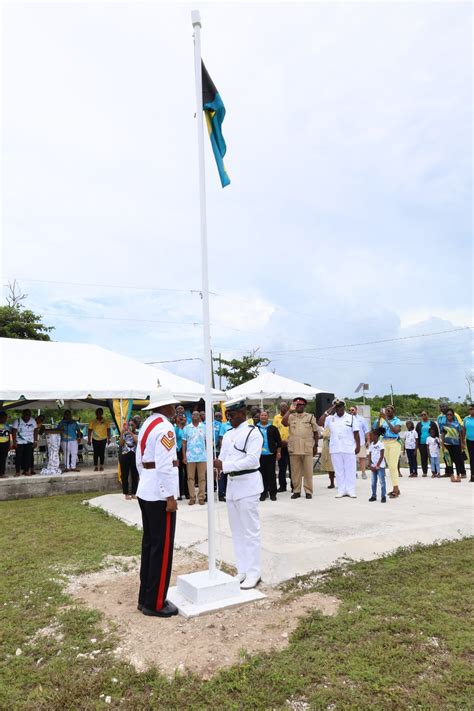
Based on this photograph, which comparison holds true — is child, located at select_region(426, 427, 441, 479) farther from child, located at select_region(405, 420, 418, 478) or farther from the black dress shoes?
the black dress shoes

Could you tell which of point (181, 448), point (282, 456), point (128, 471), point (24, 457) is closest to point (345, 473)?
point (282, 456)

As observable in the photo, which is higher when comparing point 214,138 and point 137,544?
point 214,138

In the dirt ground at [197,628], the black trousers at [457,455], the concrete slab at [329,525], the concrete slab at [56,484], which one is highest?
the black trousers at [457,455]

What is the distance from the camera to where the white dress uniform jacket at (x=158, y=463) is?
4.42 meters

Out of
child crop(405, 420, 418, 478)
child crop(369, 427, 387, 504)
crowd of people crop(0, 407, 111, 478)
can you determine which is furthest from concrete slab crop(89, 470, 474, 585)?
crowd of people crop(0, 407, 111, 478)

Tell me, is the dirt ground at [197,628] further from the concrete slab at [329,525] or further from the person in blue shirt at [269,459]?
the person in blue shirt at [269,459]

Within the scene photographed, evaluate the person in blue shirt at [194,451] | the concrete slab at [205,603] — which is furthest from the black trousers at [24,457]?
the concrete slab at [205,603]

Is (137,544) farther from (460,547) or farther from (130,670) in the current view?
(460,547)

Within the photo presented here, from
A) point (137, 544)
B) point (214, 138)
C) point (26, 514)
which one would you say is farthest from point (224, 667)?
point (26, 514)

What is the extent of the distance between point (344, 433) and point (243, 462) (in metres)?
4.79

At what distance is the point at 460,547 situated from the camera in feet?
20.1

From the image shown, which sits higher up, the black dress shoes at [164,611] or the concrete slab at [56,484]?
the concrete slab at [56,484]

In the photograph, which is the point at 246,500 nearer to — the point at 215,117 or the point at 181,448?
the point at 215,117

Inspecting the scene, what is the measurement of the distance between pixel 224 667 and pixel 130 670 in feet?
2.04
